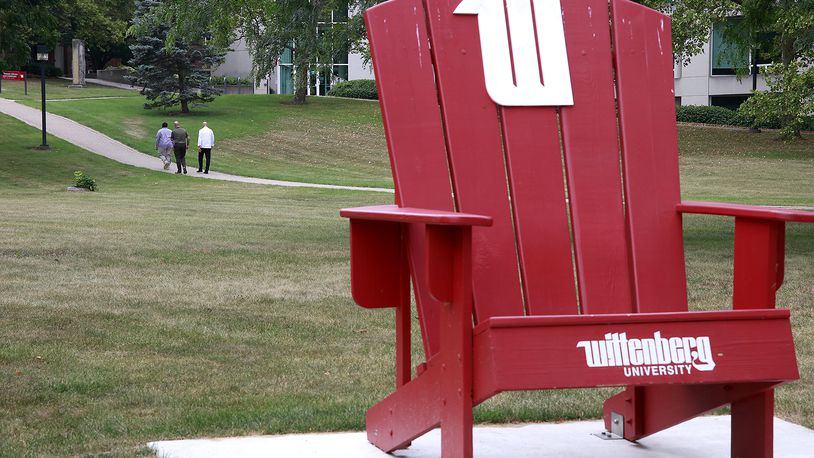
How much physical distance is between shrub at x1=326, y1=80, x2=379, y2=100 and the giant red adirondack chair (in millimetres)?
47874

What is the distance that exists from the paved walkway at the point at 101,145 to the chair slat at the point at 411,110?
20.7 m

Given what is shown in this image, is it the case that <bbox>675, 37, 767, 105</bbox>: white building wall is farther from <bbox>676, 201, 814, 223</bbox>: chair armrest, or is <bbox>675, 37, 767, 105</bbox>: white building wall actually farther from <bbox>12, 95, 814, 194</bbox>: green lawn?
<bbox>676, 201, 814, 223</bbox>: chair armrest

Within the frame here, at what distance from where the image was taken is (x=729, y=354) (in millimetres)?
3170

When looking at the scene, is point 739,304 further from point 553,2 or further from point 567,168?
point 553,2

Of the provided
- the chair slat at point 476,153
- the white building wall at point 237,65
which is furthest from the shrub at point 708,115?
the chair slat at point 476,153

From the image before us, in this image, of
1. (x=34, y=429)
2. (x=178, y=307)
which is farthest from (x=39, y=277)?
(x=34, y=429)

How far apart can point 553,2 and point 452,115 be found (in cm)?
62

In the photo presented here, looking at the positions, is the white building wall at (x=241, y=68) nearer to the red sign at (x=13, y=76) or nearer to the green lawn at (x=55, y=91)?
the green lawn at (x=55, y=91)

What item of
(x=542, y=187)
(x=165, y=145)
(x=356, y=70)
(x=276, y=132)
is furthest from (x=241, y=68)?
(x=542, y=187)

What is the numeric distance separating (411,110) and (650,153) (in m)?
0.95

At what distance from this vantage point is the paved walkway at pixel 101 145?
28025 mm

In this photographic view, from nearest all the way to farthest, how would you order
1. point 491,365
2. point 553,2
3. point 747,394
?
point 491,365 → point 747,394 → point 553,2

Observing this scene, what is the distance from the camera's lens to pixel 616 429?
407cm

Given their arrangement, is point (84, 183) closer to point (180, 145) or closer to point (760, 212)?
point (180, 145)
